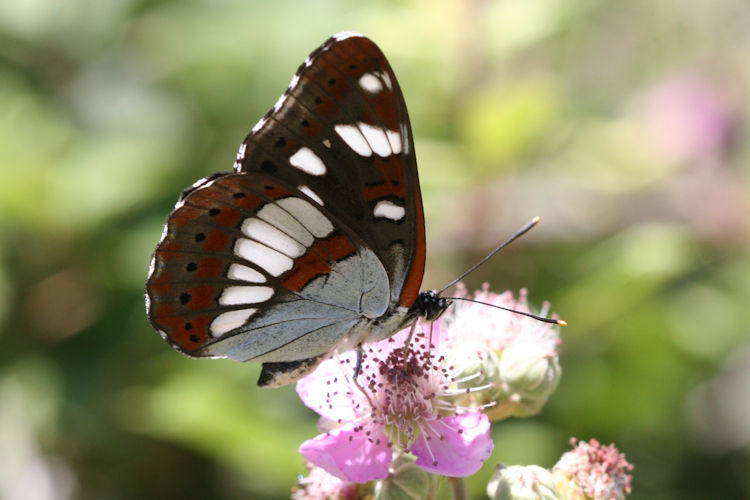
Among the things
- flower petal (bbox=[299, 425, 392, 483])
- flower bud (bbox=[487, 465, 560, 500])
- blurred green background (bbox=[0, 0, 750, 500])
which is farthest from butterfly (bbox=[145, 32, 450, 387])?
blurred green background (bbox=[0, 0, 750, 500])

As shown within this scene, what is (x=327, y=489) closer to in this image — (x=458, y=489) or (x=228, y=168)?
(x=458, y=489)

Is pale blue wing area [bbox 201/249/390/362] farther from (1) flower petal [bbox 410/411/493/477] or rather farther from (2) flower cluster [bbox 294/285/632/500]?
(1) flower petal [bbox 410/411/493/477]

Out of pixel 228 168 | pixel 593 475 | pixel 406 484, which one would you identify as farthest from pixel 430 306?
pixel 228 168

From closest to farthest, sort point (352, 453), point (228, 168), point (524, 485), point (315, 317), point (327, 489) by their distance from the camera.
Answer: point (524, 485) < point (352, 453) < point (327, 489) < point (315, 317) < point (228, 168)

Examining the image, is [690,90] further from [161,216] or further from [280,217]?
[280,217]

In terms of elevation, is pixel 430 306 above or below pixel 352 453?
above

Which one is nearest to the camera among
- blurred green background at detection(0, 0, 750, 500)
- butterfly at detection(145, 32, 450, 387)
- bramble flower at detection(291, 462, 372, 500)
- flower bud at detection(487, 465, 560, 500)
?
flower bud at detection(487, 465, 560, 500)

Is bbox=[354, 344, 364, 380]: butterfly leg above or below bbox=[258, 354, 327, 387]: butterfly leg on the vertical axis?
above
